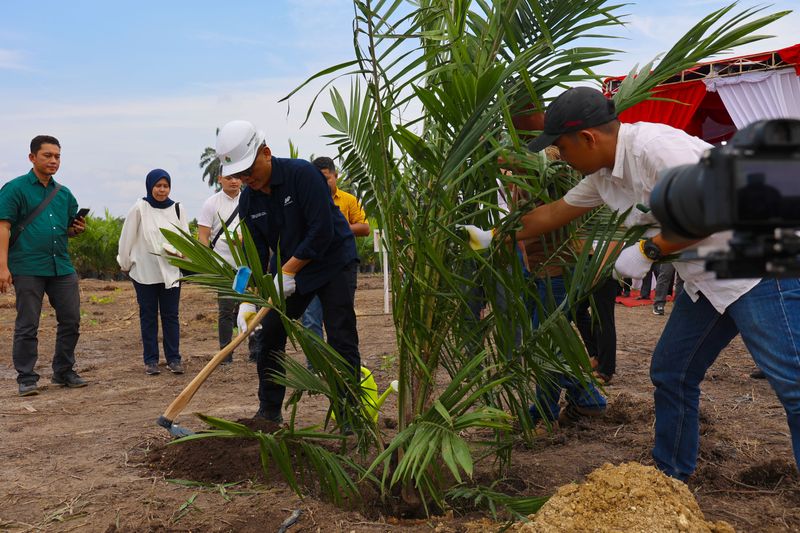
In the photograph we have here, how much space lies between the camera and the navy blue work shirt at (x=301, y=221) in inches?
146

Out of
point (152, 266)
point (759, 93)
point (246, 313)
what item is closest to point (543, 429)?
point (246, 313)

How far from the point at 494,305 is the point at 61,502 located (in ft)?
6.49

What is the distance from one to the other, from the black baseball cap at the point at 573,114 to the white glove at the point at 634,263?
451 millimetres

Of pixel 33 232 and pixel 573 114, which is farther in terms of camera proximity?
pixel 33 232

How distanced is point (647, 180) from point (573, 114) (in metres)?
0.34

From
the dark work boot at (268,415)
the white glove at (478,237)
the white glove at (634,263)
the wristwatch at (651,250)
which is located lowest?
the dark work boot at (268,415)

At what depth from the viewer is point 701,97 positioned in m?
9.93

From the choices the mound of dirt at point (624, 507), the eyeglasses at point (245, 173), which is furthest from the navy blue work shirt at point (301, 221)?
the mound of dirt at point (624, 507)

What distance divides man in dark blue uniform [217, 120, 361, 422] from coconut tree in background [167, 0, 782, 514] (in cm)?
84

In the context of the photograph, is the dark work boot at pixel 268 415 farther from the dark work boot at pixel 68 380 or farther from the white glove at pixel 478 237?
the dark work boot at pixel 68 380

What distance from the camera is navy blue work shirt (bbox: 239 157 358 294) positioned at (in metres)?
3.71

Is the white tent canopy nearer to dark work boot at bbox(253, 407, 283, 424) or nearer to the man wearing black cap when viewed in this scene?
the man wearing black cap

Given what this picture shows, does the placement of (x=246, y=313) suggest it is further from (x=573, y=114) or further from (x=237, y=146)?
(x=573, y=114)

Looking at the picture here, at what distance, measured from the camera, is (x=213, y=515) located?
109 inches
